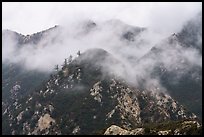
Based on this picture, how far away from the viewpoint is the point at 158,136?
19238 centimetres

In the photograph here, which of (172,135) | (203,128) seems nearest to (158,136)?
(172,135)

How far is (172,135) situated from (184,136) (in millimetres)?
5546

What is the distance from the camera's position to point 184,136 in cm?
19275

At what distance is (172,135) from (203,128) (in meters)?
13.9

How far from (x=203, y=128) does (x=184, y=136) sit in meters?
9.78

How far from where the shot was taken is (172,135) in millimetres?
195625

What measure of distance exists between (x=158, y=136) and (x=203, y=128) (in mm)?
20632

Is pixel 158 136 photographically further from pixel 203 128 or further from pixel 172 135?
pixel 203 128

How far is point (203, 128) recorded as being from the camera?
19550cm

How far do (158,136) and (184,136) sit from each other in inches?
446
